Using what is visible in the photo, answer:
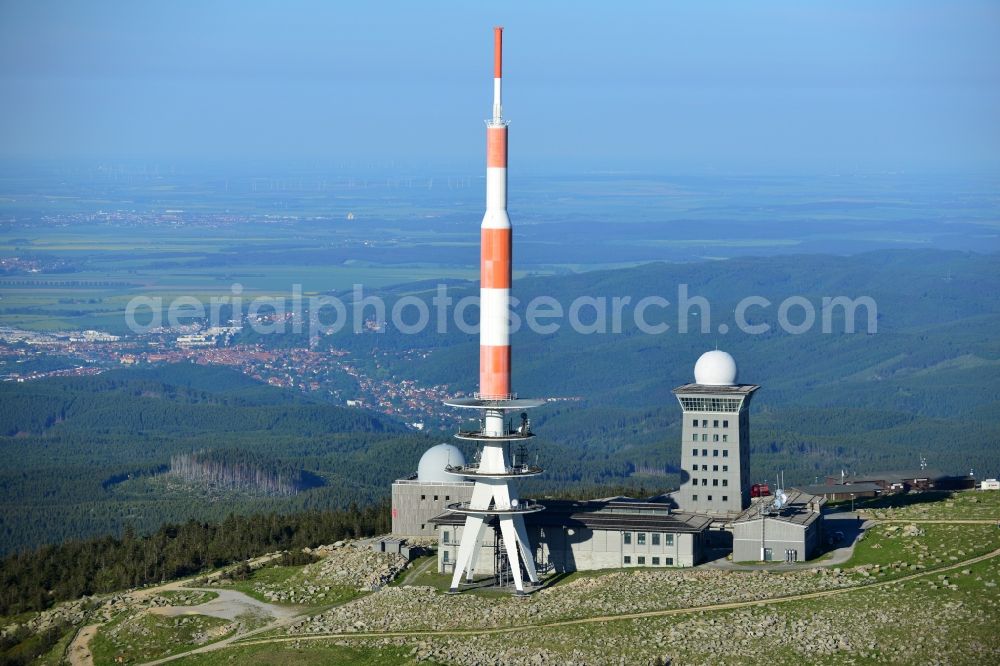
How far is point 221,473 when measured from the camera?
653ft

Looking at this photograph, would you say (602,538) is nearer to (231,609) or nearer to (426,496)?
(426,496)

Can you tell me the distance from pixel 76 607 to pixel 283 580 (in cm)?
1180

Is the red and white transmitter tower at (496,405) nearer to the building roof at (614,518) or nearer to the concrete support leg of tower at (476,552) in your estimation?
the concrete support leg of tower at (476,552)

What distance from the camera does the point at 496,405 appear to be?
109750mm

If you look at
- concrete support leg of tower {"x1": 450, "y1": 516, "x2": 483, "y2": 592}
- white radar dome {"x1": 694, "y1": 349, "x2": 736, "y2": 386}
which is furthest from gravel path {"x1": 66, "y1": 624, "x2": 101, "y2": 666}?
white radar dome {"x1": 694, "y1": 349, "x2": 736, "y2": 386}

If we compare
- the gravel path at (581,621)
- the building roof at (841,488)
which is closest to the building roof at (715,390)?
the building roof at (841,488)

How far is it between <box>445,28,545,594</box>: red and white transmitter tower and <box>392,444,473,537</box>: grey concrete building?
1346 centimetres

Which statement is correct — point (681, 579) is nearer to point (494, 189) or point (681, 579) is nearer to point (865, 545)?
point (865, 545)

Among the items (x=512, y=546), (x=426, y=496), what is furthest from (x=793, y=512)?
(x=426, y=496)

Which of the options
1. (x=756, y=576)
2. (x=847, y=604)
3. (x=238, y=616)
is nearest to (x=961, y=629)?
(x=847, y=604)

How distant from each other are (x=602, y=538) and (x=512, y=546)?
577 cm

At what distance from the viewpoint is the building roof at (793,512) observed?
4459 inches

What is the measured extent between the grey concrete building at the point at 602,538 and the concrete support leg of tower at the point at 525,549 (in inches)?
91.8

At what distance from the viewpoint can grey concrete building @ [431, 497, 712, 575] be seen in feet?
367
